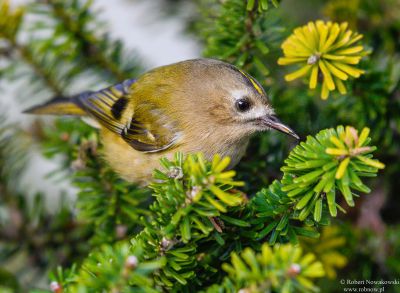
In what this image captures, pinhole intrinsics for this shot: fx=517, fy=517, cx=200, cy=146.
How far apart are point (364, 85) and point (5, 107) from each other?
1.27 m

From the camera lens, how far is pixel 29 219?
177 centimetres

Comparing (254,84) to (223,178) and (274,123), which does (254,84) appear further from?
(223,178)

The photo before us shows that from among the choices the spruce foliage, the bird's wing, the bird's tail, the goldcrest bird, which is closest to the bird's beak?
the goldcrest bird

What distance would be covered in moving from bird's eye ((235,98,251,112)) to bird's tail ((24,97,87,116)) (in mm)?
726

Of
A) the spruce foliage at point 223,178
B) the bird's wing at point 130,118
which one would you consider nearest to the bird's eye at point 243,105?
the spruce foliage at point 223,178

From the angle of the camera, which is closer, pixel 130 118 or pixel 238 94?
pixel 238 94

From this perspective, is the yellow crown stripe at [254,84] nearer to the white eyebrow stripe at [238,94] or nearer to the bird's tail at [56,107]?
the white eyebrow stripe at [238,94]

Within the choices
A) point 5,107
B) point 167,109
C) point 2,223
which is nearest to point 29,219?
point 2,223

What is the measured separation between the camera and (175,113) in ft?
6.00

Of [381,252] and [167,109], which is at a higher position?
[167,109]

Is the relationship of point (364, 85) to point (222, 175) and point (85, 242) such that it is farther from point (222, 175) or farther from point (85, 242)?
point (85, 242)

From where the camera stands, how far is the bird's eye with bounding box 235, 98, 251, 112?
1.65 m

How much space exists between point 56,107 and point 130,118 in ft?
1.08

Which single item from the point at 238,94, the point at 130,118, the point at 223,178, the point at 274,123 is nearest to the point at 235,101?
the point at 238,94
